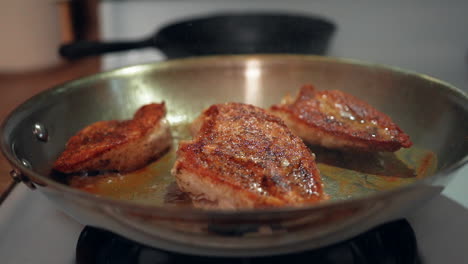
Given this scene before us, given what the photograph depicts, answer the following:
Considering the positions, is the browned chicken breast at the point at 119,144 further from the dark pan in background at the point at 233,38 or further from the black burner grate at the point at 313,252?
the dark pan in background at the point at 233,38

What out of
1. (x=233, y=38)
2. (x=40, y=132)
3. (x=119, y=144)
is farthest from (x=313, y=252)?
(x=233, y=38)

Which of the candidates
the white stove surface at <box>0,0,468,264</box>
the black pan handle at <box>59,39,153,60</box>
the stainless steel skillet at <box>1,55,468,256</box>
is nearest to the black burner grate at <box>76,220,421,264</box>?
the stainless steel skillet at <box>1,55,468,256</box>

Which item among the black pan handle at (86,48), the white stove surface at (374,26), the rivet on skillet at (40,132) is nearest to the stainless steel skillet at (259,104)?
the rivet on skillet at (40,132)

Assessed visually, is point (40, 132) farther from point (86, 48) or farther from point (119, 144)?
point (86, 48)

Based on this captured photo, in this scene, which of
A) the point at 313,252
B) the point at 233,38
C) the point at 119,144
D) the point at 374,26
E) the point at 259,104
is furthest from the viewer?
the point at 374,26

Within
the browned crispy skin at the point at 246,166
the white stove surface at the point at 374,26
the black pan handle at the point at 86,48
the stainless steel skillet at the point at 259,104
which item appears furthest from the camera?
the white stove surface at the point at 374,26
